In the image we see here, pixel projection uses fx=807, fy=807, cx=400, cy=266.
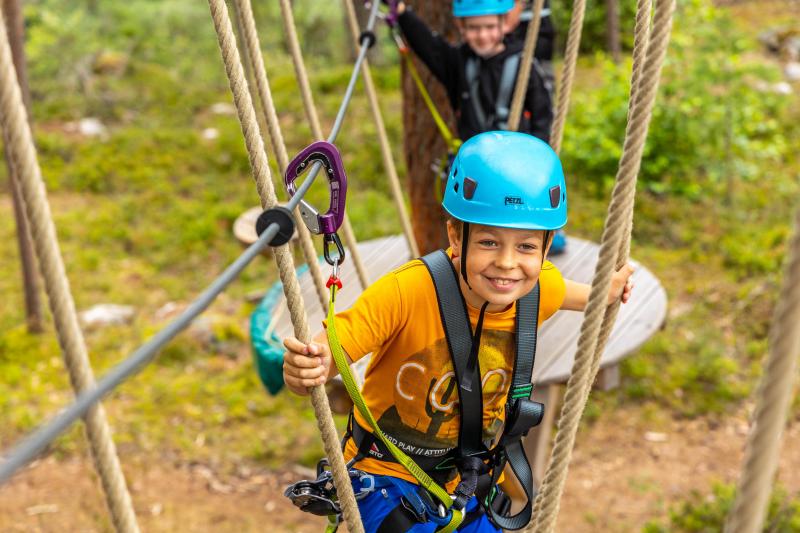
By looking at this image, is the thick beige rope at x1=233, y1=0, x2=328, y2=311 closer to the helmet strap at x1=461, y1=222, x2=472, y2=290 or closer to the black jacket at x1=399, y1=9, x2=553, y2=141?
the helmet strap at x1=461, y1=222, x2=472, y2=290

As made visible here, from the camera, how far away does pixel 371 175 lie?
6.93 metres

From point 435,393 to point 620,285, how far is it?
44 centimetres

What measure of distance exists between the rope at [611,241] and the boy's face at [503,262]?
A: 250 mm

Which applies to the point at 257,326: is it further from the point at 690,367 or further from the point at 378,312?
the point at 690,367

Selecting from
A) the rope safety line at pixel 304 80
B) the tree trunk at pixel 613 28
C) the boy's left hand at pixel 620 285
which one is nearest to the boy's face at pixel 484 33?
the rope safety line at pixel 304 80

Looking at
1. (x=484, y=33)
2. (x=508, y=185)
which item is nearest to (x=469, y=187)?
(x=508, y=185)

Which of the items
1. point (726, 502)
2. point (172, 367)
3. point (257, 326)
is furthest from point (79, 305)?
point (726, 502)

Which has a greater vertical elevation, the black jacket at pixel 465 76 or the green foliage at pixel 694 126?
the black jacket at pixel 465 76

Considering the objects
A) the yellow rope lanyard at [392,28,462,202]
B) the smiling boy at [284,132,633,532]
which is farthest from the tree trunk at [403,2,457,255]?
the smiling boy at [284,132,633,532]

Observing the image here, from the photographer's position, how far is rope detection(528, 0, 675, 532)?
1.20 meters

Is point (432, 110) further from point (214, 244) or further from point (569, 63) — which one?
point (214, 244)

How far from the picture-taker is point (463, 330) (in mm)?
1590

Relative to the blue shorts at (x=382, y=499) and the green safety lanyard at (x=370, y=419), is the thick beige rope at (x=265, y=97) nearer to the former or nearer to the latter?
the green safety lanyard at (x=370, y=419)

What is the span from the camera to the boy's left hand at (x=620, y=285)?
A: 5.36 feet
